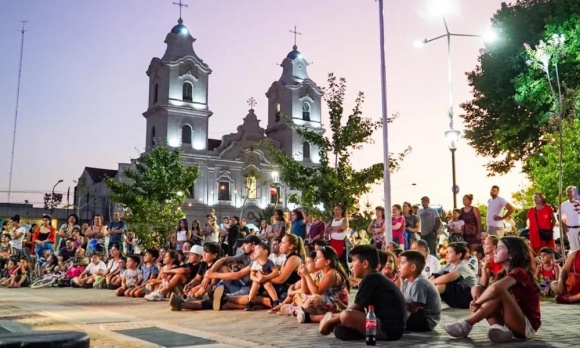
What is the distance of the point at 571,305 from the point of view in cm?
1043

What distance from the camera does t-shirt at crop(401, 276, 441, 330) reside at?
24.3 feet

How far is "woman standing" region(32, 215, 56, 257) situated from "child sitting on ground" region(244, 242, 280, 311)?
12551 mm

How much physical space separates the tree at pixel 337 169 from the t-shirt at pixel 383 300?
1437 centimetres

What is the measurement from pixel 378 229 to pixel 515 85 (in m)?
16.9

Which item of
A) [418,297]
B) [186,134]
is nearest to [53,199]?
[186,134]

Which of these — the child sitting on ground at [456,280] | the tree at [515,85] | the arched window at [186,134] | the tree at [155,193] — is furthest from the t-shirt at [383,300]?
the arched window at [186,134]

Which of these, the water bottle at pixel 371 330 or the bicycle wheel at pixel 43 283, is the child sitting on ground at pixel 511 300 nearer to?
the water bottle at pixel 371 330

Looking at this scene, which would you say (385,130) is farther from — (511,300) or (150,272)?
(511,300)

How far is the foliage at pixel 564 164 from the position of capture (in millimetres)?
26359

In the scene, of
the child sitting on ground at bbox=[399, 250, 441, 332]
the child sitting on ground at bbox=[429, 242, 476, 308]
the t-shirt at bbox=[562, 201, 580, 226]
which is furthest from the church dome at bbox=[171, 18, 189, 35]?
the child sitting on ground at bbox=[399, 250, 441, 332]

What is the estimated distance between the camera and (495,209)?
14.5 metres

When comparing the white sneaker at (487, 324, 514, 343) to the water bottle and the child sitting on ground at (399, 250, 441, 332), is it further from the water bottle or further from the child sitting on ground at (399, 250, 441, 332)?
the water bottle

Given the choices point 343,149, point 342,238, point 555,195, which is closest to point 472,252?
point 342,238

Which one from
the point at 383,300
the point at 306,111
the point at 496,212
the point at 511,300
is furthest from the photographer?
the point at 306,111
